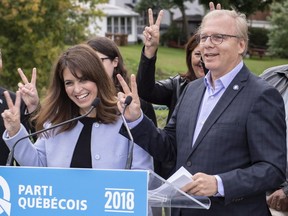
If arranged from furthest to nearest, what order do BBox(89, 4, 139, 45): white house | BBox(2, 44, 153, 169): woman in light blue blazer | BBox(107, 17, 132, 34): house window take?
1. BBox(107, 17, 132, 34): house window
2. BBox(89, 4, 139, 45): white house
3. BBox(2, 44, 153, 169): woman in light blue blazer

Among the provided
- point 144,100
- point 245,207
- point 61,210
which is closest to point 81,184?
point 61,210

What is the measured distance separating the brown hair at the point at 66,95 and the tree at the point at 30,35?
1134 cm

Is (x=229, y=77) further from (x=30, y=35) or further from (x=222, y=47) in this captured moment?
(x=30, y=35)

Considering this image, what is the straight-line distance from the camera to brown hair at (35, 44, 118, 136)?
3242 millimetres

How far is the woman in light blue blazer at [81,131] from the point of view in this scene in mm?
3150

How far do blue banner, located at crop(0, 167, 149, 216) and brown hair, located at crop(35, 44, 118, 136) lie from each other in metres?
0.59

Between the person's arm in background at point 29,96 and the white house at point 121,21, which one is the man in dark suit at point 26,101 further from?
the white house at point 121,21

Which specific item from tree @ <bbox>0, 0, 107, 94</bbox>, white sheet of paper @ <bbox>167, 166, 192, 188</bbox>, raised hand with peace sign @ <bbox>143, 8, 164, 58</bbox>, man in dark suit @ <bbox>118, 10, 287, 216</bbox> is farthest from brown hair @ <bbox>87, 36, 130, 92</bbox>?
tree @ <bbox>0, 0, 107, 94</bbox>

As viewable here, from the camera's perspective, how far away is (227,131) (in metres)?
2.93

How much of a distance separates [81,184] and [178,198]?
17.2 inches

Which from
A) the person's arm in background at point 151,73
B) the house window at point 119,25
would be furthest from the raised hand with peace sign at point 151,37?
the house window at point 119,25

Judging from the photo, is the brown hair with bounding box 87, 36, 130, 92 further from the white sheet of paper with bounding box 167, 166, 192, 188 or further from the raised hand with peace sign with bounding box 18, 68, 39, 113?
the white sheet of paper with bounding box 167, 166, 192, 188

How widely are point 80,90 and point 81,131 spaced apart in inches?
8.9

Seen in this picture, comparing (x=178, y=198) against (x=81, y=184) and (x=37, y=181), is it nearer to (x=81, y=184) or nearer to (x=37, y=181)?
(x=81, y=184)
